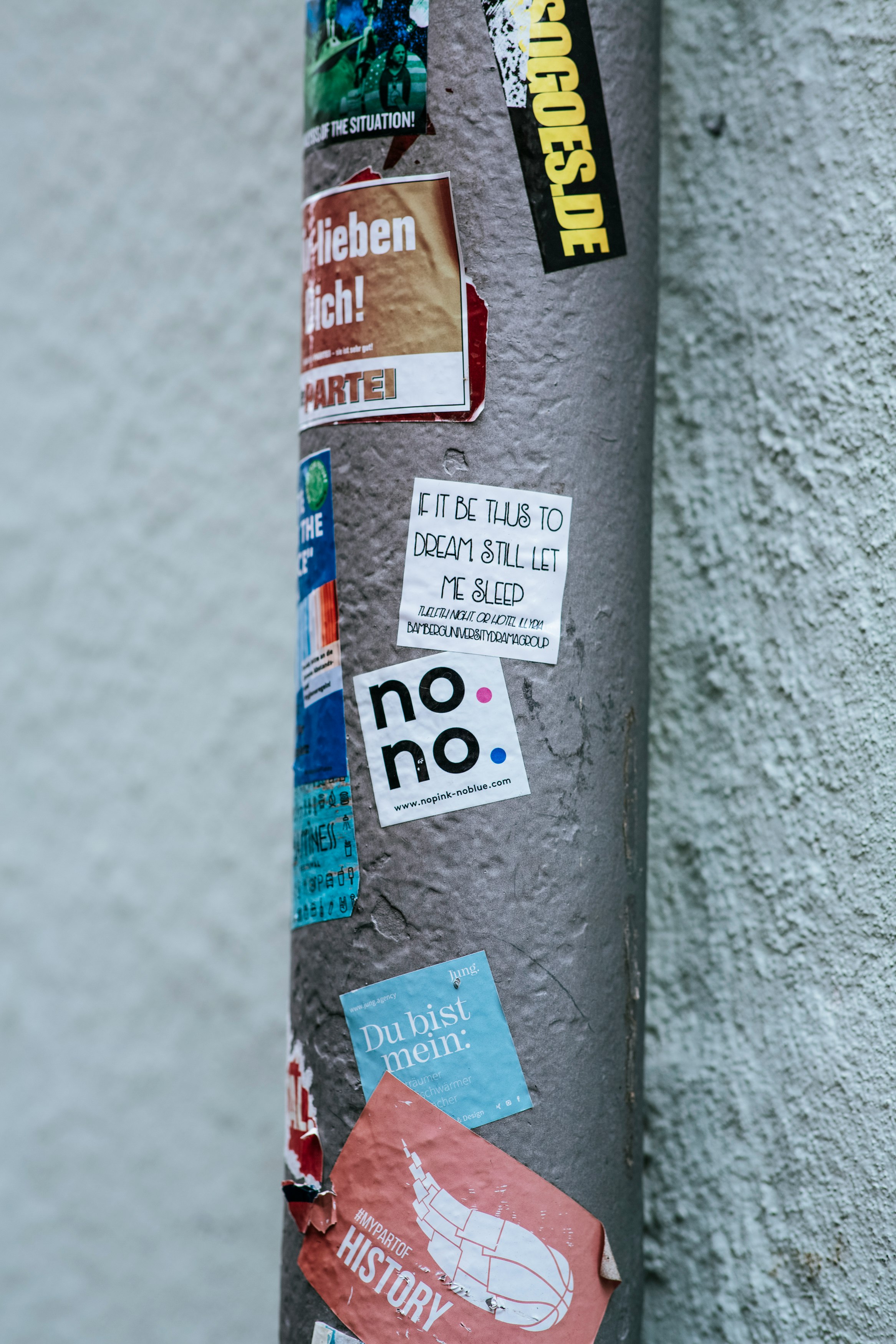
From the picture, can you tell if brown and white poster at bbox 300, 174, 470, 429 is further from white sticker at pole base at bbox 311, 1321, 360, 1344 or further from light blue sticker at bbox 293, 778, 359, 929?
white sticker at pole base at bbox 311, 1321, 360, 1344

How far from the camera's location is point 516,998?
0.78 metres

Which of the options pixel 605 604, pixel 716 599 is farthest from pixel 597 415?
pixel 716 599

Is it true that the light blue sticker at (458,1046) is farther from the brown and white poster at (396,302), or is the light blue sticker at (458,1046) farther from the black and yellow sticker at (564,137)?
the black and yellow sticker at (564,137)

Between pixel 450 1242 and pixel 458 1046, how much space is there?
0.13 metres

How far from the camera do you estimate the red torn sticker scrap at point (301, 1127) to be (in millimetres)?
821

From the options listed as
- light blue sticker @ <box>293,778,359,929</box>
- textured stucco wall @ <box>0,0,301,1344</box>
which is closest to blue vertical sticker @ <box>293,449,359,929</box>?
light blue sticker @ <box>293,778,359,929</box>

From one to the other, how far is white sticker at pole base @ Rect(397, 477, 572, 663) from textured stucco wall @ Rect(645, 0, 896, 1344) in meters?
0.31

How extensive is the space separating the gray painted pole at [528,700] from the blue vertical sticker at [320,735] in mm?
12

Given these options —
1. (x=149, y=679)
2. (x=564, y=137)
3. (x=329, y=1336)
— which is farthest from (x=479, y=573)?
(x=149, y=679)

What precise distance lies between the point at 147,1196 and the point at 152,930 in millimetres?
377

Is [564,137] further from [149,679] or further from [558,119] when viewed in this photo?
[149,679]

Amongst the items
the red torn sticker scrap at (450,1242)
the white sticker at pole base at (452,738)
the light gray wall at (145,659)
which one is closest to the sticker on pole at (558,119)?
the white sticker at pole base at (452,738)

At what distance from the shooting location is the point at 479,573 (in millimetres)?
781

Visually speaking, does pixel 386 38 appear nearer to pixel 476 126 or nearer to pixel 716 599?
pixel 476 126
